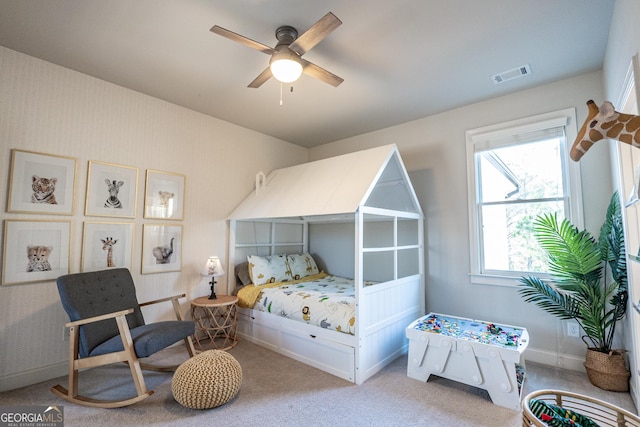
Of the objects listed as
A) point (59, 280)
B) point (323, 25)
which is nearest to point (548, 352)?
point (323, 25)

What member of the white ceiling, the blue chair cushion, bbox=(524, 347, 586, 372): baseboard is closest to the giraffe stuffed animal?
the white ceiling

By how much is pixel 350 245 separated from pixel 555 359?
8.27 ft

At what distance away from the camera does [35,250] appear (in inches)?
100

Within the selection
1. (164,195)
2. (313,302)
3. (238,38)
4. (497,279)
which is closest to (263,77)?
(238,38)

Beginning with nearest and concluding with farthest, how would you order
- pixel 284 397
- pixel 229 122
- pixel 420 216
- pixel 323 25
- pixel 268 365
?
1. pixel 323 25
2. pixel 284 397
3. pixel 268 365
4. pixel 420 216
5. pixel 229 122

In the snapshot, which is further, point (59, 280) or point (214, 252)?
point (214, 252)

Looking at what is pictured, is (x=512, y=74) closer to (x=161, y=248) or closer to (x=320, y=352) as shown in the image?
(x=320, y=352)

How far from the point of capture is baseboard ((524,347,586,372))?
2.75 m

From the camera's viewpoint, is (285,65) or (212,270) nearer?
(285,65)

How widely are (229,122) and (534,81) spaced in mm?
3484

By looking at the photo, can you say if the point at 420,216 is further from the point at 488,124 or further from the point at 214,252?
the point at 214,252

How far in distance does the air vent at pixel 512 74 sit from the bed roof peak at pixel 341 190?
1.13 meters

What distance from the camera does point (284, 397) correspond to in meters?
2.31

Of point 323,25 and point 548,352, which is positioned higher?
point 323,25
